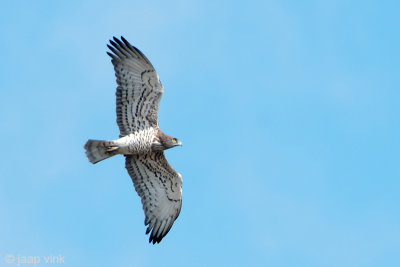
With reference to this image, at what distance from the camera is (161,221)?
17344mm

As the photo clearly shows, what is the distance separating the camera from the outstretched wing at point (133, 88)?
16.6m

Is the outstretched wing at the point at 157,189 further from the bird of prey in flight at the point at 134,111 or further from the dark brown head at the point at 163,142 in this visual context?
the dark brown head at the point at 163,142

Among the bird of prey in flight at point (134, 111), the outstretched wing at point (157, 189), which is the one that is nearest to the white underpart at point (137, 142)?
the bird of prey in flight at point (134, 111)

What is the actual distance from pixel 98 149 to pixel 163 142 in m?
1.39

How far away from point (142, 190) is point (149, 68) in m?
2.80

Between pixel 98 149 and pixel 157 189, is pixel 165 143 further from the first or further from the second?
pixel 98 149

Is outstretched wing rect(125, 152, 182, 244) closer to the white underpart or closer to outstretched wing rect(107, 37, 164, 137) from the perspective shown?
the white underpart

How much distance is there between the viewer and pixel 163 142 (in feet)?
55.0

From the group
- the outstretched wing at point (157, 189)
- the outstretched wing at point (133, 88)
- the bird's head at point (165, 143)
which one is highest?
the outstretched wing at point (133, 88)

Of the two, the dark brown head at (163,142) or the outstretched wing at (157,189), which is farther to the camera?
the outstretched wing at (157,189)

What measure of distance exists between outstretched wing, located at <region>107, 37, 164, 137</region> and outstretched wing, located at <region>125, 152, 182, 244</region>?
2.90ft

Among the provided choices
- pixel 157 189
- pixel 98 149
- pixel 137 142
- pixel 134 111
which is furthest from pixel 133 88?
pixel 157 189

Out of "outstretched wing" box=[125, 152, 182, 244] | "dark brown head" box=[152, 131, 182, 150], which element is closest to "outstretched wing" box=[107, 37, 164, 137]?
"dark brown head" box=[152, 131, 182, 150]

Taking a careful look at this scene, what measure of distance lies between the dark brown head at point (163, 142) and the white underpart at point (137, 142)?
11 cm
